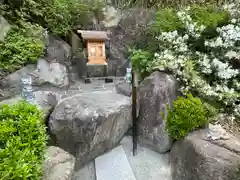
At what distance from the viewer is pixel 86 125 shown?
268 centimetres

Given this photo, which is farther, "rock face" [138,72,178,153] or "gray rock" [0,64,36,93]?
"gray rock" [0,64,36,93]

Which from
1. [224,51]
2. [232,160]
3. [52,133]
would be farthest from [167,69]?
[52,133]

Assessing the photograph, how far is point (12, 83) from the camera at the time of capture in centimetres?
324

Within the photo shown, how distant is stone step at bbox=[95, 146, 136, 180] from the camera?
8.89ft

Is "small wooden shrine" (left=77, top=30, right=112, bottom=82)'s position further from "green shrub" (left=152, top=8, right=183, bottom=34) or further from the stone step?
the stone step

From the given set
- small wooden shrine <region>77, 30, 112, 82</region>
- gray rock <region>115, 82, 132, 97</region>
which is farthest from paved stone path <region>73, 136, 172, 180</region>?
small wooden shrine <region>77, 30, 112, 82</region>

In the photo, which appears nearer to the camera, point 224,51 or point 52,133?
point 52,133

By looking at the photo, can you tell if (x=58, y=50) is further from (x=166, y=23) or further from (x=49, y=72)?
(x=166, y=23)

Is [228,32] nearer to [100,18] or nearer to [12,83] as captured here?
[100,18]

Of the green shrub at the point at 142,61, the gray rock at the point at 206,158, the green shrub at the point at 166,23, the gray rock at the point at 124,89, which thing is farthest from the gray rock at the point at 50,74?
the gray rock at the point at 206,158

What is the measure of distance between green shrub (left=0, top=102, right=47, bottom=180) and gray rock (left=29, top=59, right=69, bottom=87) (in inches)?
67.2

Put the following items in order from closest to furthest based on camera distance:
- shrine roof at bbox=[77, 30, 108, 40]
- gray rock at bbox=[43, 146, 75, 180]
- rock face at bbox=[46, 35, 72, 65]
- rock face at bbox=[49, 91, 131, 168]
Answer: gray rock at bbox=[43, 146, 75, 180] < rock face at bbox=[49, 91, 131, 168] < shrine roof at bbox=[77, 30, 108, 40] < rock face at bbox=[46, 35, 72, 65]

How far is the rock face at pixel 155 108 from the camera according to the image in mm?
3035

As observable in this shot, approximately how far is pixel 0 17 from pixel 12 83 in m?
1.35
